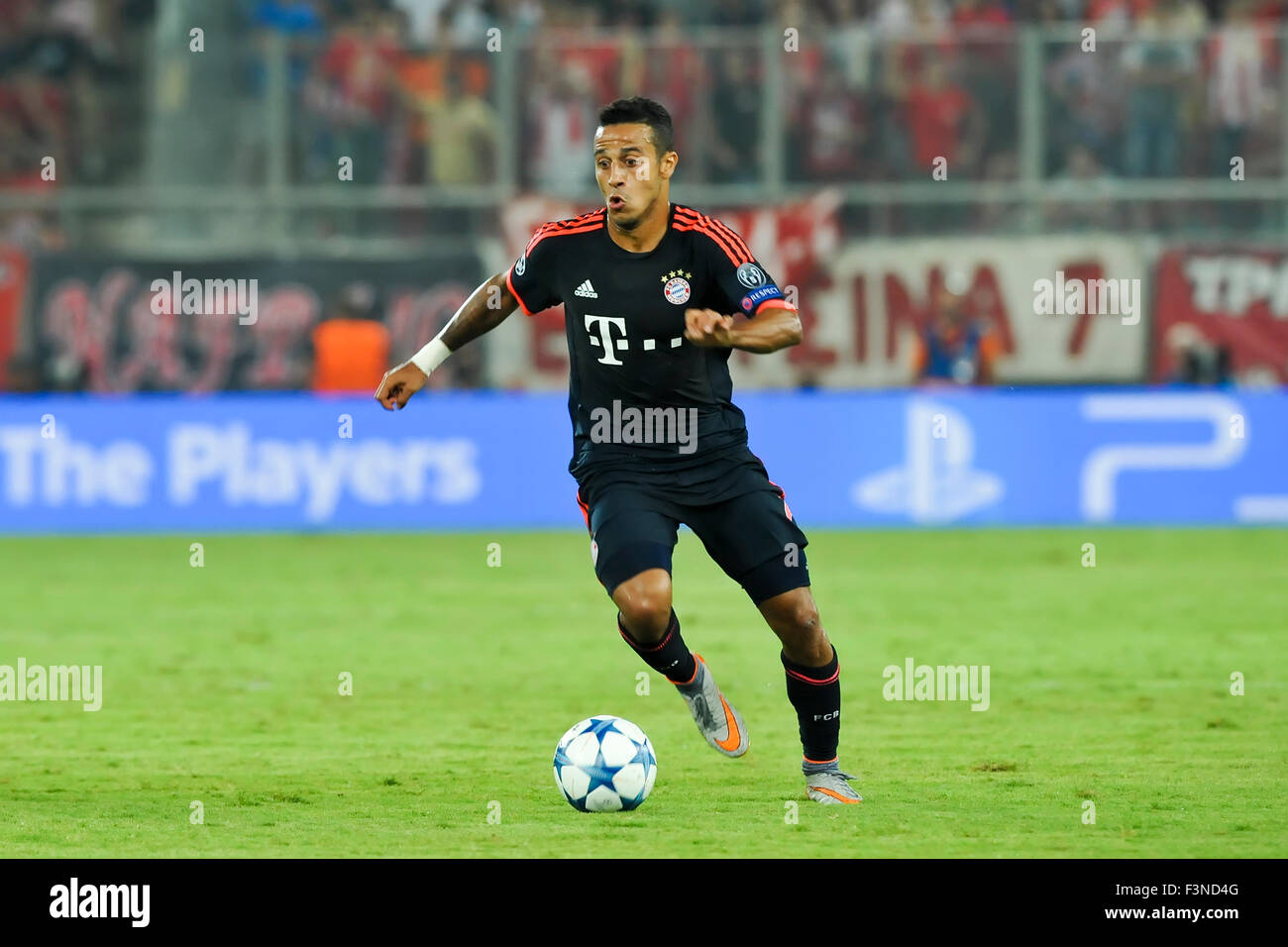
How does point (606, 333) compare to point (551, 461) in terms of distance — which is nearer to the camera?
point (606, 333)

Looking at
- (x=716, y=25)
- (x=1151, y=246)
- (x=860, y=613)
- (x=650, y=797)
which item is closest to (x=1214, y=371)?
(x=1151, y=246)

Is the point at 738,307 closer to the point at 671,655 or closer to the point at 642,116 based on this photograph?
Result: the point at 642,116

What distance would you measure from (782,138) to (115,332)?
6.64 m

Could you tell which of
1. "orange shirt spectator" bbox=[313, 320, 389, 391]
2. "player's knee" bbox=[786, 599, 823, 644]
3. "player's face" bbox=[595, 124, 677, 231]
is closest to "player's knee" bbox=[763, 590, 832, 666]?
"player's knee" bbox=[786, 599, 823, 644]

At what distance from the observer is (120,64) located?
71.1 feet

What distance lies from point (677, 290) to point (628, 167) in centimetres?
46
